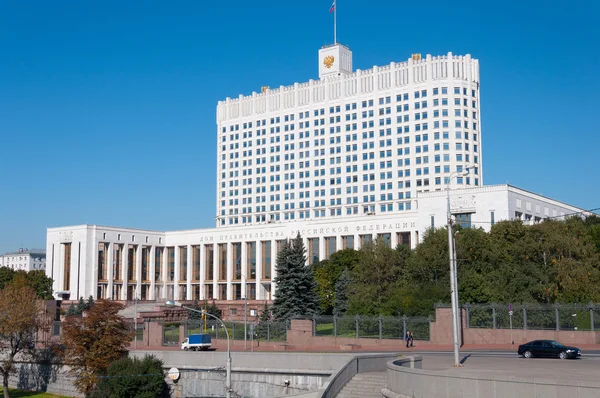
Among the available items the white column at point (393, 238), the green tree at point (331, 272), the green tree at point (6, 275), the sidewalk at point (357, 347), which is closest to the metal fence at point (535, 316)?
the sidewalk at point (357, 347)

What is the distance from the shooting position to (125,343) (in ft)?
169

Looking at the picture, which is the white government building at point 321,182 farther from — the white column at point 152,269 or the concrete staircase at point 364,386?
the concrete staircase at point 364,386

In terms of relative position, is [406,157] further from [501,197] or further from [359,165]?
[501,197]

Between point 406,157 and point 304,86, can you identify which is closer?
point 406,157

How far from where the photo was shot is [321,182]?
5738 inches

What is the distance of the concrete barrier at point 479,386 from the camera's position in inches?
779

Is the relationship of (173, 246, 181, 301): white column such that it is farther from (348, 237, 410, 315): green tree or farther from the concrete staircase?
the concrete staircase

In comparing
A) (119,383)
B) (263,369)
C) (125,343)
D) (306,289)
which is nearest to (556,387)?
(263,369)

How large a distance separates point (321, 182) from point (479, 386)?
124 metres

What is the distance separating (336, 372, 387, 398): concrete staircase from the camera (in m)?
33.0

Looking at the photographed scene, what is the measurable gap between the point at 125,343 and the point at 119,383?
24.3 feet

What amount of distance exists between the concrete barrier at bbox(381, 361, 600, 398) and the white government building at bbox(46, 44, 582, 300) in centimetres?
8215

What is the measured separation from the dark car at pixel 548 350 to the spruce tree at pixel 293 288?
32.6 m

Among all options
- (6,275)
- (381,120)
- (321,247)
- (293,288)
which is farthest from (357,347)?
(381,120)
